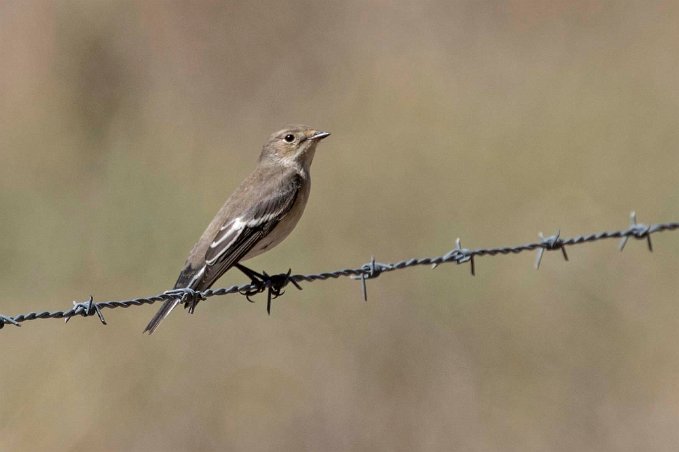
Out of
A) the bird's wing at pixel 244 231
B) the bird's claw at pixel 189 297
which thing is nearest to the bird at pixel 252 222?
the bird's wing at pixel 244 231

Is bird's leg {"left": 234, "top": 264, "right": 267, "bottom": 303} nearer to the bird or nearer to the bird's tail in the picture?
the bird

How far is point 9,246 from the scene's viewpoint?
38.3 feet

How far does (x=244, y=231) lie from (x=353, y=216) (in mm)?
4074

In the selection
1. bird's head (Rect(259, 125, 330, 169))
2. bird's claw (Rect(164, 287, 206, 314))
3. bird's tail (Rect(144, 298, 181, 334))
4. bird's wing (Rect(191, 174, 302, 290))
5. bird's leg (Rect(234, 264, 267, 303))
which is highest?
bird's head (Rect(259, 125, 330, 169))

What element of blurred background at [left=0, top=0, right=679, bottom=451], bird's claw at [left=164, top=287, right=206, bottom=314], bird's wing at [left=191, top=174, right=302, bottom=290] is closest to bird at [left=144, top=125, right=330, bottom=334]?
bird's wing at [left=191, top=174, right=302, bottom=290]

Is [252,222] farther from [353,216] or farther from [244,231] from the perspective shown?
[353,216]

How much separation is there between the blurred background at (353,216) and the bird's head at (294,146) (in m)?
1.78

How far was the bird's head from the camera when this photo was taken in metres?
8.91

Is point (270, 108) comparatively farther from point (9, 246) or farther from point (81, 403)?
point (81, 403)

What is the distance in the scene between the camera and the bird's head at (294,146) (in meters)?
8.91

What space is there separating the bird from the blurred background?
1.77 metres

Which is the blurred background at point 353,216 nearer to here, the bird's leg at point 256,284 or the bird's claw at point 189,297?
the bird's leg at point 256,284

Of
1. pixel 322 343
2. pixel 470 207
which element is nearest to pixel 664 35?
pixel 470 207

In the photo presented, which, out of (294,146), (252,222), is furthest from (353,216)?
(252,222)
